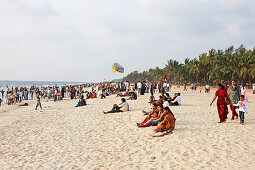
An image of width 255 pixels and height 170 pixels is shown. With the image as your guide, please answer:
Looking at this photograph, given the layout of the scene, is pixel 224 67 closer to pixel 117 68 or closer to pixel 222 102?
pixel 117 68

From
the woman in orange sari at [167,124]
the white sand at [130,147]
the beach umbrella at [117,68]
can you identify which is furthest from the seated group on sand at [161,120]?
the beach umbrella at [117,68]

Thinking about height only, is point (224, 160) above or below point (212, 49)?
below

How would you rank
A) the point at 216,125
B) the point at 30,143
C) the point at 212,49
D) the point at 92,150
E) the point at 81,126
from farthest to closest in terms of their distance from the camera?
the point at 212,49, the point at 81,126, the point at 216,125, the point at 30,143, the point at 92,150

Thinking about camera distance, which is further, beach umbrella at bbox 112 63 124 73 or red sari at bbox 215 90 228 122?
beach umbrella at bbox 112 63 124 73

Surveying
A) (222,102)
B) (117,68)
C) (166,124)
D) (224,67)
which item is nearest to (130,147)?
(166,124)

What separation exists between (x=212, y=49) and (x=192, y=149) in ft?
160

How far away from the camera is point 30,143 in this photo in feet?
24.1

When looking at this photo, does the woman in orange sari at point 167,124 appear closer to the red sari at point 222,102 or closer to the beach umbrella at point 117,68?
the red sari at point 222,102

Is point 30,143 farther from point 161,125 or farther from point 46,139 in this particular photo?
point 161,125

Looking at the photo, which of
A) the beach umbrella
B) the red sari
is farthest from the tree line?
the red sari

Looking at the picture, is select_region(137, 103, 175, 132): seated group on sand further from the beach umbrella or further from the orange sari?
the beach umbrella

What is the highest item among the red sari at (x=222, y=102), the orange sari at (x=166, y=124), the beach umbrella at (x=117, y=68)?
the beach umbrella at (x=117, y=68)

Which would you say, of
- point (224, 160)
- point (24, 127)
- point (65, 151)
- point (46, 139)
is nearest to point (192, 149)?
point (224, 160)

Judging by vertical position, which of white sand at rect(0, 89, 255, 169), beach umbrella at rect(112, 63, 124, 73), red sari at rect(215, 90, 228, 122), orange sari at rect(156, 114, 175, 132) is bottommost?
white sand at rect(0, 89, 255, 169)
